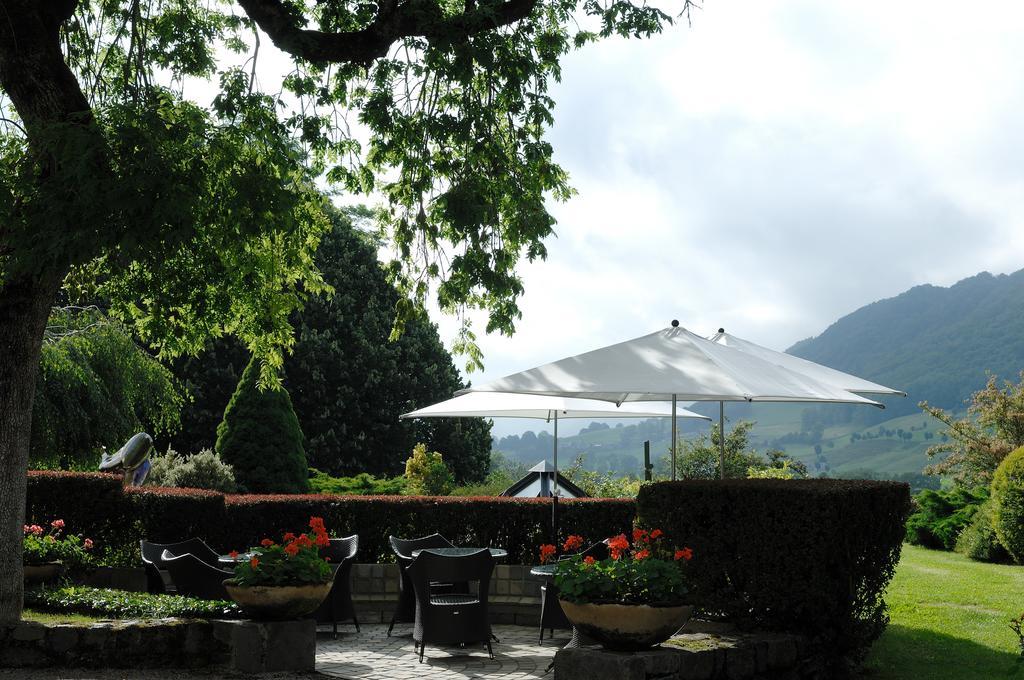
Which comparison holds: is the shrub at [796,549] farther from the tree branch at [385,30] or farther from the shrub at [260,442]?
the shrub at [260,442]

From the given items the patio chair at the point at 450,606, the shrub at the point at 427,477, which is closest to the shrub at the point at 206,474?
the shrub at the point at 427,477

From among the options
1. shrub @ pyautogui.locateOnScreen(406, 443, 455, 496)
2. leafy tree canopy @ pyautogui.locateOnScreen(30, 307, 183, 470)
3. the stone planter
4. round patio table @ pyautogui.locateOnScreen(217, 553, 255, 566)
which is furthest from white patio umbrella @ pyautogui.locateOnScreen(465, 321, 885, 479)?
leafy tree canopy @ pyautogui.locateOnScreen(30, 307, 183, 470)

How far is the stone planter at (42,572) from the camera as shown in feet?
27.6

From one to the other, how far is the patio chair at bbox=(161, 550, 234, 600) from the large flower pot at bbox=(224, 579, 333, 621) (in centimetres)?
134

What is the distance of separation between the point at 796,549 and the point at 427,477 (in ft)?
43.3

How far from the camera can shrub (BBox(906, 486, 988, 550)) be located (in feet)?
46.5

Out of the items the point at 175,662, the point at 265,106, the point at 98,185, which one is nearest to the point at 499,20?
the point at 265,106

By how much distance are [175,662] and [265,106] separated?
5.17 meters

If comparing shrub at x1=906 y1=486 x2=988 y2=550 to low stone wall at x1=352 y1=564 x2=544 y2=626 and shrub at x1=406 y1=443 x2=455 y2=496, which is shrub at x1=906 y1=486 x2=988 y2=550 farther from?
shrub at x1=406 y1=443 x2=455 y2=496

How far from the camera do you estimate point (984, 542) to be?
12.7m

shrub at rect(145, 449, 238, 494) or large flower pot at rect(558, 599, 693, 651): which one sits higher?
shrub at rect(145, 449, 238, 494)

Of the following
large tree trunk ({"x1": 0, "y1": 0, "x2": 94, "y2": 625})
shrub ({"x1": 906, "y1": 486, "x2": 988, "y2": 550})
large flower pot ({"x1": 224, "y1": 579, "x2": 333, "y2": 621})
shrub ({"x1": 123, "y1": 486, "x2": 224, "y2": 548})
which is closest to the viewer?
large flower pot ({"x1": 224, "y1": 579, "x2": 333, "y2": 621})

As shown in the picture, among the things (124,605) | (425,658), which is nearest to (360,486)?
(124,605)

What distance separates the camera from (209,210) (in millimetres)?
8023
